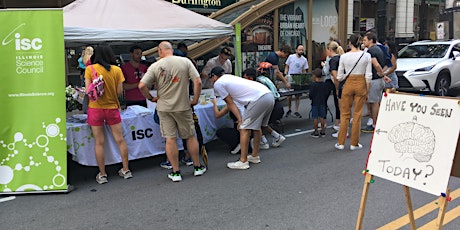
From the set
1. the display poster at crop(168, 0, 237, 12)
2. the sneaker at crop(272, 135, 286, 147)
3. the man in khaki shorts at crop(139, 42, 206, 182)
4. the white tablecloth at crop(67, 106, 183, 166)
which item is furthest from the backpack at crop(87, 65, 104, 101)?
the display poster at crop(168, 0, 237, 12)

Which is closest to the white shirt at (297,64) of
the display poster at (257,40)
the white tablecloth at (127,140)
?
the display poster at (257,40)

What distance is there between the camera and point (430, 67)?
1138 centimetres

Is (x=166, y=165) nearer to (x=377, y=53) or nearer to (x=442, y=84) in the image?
(x=377, y=53)

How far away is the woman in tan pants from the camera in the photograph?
650 centimetres

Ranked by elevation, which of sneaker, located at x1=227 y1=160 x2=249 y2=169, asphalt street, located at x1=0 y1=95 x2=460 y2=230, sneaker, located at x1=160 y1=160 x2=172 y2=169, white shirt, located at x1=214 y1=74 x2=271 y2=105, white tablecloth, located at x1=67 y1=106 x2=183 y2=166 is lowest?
asphalt street, located at x1=0 y1=95 x2=460 y2=230

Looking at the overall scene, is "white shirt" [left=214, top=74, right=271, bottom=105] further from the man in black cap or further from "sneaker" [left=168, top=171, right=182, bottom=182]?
the man in black cap

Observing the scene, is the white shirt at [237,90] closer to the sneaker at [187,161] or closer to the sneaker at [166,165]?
the sneaker at [187,161]

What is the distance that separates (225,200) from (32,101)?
250cm

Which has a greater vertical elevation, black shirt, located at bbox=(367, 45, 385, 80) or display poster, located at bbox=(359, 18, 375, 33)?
display poster, located at bbox=(359, 18, 375, 33)

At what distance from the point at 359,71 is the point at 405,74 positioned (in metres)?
5.45

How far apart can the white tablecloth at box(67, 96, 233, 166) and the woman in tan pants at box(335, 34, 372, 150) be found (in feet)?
6.49

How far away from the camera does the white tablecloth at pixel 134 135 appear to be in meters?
5.47

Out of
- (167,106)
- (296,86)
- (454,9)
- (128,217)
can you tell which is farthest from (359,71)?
(454,9)

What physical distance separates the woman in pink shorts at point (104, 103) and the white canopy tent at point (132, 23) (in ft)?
2.57
